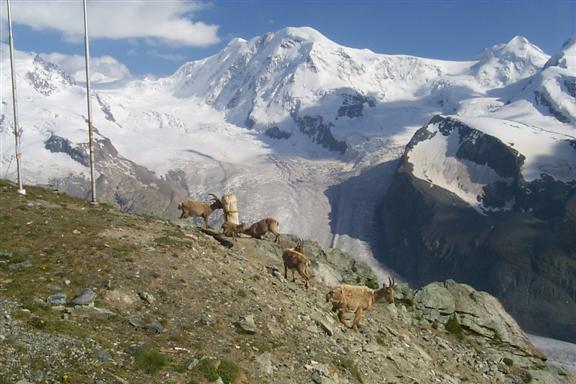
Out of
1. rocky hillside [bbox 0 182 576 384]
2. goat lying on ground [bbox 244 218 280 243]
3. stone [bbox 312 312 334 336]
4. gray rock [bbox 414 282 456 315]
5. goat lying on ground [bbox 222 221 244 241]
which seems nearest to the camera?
rocky hillside [bbox 0 182 576 384]

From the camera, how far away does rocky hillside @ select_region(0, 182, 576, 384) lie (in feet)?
68.5

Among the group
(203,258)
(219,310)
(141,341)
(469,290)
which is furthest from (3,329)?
(469,290)

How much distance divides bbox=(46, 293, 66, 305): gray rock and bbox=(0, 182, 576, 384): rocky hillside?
0.12 feet

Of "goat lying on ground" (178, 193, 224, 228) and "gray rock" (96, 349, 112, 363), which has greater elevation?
"goat lying on ground" (178, 193, 224, 228)

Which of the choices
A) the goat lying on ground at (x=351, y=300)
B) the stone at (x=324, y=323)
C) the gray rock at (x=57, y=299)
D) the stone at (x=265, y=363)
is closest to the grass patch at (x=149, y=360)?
the stone at (x=265, y=363)

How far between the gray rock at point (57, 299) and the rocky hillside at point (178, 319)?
1.5 inches

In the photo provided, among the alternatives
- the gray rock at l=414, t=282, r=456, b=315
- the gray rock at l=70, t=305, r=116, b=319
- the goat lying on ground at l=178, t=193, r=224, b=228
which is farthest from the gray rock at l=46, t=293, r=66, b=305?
the gray rock at l=414, t=282, r=456, b=315

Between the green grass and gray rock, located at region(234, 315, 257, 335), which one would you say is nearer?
the green grass

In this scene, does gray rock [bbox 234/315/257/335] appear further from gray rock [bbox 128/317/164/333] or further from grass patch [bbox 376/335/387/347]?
grass patch [bbox 376/335/387/347]

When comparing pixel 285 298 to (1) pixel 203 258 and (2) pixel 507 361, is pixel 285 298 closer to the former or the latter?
(1) pixel 203 258

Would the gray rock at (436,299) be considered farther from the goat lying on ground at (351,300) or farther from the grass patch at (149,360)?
the grass patch at (149,360)

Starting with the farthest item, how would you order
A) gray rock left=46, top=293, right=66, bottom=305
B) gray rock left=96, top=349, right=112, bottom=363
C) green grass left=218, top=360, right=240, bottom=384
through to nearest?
gray rock left=46, top=293, right=66, bottom=305 < green grass left=218, top=360, right=240, bottom=384 < gray rock left=96, top=349, right=112, bottom=363

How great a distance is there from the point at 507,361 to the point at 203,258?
2311 centimetres

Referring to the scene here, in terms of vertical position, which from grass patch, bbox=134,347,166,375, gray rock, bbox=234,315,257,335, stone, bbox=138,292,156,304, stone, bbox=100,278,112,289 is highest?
stone, bbox=100,278,112,289
